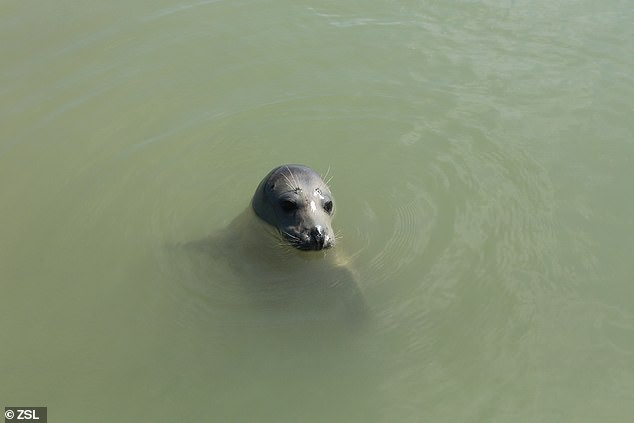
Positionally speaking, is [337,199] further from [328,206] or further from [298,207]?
[298,207]

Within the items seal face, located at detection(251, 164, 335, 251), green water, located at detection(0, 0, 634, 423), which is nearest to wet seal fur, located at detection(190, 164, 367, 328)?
seal face, located at detection(251, 164, 335, 251)

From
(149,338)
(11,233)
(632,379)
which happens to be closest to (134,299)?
(149,338)

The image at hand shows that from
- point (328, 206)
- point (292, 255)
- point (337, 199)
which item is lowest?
point (292, 255)

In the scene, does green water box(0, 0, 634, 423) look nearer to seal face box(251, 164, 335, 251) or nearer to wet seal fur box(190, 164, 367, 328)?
wet seal fur box(190, 164, 367, 328)

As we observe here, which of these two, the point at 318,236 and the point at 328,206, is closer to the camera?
the point at 318,236

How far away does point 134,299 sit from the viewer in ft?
17.7

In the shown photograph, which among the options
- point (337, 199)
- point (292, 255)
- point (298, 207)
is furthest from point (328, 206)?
point (337, 199)

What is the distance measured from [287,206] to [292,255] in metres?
0.45

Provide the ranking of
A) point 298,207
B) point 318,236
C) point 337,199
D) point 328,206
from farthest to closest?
point 337,199 → point 328,206 → point 298,207 → point 318,236

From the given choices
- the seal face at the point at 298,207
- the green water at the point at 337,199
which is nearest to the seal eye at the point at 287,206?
the seal face at the point at 298,207

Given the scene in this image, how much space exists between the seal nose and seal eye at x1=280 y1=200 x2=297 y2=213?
338 mm

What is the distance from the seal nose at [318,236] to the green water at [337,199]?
0.67m

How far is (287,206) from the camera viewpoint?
17.4 feet

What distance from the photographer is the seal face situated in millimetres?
5008
